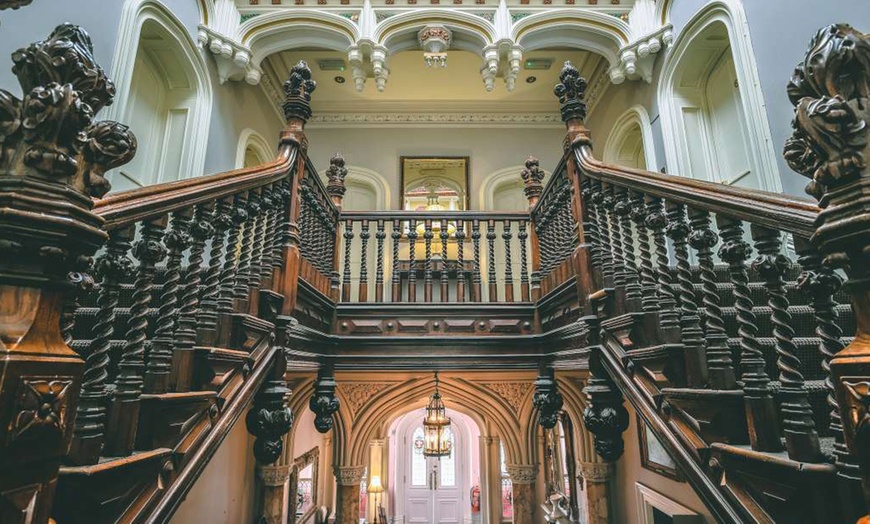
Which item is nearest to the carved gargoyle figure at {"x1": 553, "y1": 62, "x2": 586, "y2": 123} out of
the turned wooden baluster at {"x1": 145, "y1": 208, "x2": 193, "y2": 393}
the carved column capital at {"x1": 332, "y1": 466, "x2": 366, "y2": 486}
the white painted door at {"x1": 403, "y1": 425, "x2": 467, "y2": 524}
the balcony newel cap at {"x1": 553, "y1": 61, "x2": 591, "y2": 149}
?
the balcony newel cap at {"x1": 553, "y1": 61, "x2": 591, "y2": 149}

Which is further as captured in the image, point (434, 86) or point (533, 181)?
point (434, 86)

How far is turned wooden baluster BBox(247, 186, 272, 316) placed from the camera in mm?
1896

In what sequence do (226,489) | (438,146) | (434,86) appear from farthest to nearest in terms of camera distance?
(438,146) < (434,86) < (226,489)

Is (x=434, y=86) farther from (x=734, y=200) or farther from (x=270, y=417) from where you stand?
(x=734, y=200)

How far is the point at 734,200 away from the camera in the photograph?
1.22 meters

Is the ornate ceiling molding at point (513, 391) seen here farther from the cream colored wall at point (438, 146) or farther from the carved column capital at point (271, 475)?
the cream colored wall at point (438, 146)

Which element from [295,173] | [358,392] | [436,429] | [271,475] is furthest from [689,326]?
[358,392]

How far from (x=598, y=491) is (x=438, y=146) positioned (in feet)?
17.2

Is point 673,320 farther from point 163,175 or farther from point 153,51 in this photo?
point 153,51

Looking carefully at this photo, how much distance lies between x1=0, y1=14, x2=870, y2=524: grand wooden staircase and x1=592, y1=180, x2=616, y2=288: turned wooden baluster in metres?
0.02

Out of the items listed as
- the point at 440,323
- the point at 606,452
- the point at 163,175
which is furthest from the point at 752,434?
the point at 163,175

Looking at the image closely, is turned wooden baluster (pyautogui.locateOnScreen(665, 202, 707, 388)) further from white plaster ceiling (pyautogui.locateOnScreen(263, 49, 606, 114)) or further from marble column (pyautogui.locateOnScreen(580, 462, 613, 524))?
white plaster ceiling (pyautogui.locateOnScreen(263, 49, 606, 114))

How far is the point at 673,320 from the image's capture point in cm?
152

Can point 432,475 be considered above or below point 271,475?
below
